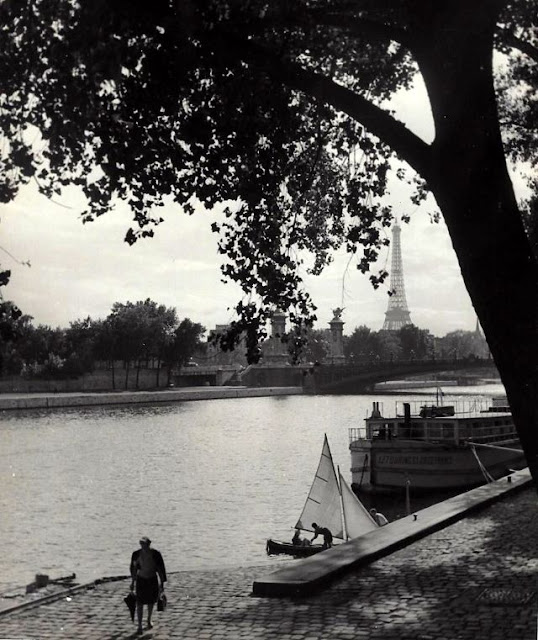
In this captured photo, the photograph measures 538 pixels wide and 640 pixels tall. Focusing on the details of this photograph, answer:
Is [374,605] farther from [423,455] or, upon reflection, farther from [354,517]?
[423,455]

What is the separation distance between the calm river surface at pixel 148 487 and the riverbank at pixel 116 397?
8501mm

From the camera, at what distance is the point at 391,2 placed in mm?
8352

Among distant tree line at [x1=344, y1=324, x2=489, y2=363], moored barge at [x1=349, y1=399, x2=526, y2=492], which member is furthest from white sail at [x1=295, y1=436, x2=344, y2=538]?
distant tree line at [x1=344, y1=324, x2=489, y2=363]

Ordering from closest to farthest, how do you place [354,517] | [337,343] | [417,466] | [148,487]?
[354,517] → [417,466] → [148,487] → [337,343]

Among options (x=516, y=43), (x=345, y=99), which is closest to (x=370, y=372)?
(x=516, y=43)

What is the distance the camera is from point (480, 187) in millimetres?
7074

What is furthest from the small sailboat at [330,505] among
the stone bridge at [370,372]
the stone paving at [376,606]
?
the stone bridge at [370,372]

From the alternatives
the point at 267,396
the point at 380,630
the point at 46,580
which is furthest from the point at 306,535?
the point at 267,396

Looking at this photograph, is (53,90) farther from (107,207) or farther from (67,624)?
(67,624)

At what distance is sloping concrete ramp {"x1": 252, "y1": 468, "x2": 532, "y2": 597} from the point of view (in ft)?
36.1

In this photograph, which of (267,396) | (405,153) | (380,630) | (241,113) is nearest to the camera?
(405,153)

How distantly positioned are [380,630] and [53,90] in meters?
6.37

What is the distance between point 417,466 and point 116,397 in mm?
60003

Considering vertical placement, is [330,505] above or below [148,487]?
above
